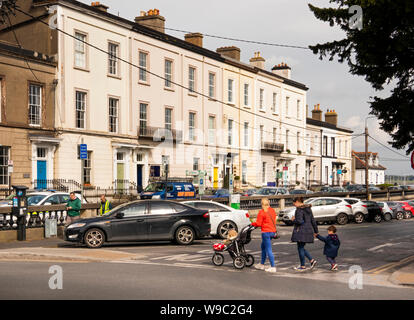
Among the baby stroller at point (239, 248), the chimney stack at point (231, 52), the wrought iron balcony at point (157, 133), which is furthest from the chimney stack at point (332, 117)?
the baby stroller at point (239, 248)

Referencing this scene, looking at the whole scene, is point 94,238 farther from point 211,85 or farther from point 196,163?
point 211,85

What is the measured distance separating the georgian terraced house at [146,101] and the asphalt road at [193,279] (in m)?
21.2

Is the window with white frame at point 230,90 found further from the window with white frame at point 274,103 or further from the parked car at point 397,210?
the parked car at point 397,210

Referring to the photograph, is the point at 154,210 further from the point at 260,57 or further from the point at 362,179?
the point at 362,179

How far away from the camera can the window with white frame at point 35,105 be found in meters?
36.4

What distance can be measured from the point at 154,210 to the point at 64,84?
67.6 feet

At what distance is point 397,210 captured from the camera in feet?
133

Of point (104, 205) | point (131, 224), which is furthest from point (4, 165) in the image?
point (131, 224)

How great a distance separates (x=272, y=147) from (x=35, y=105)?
105 feet

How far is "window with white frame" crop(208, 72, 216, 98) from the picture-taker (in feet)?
174

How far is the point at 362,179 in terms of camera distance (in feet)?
313

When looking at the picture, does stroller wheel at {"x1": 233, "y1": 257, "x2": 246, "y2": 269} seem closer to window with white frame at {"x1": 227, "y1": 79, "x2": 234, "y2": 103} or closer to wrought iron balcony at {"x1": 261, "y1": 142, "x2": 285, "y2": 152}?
window with white frame at {"x1": 227, "y1": 79, "x2": 234, "y2": 103}

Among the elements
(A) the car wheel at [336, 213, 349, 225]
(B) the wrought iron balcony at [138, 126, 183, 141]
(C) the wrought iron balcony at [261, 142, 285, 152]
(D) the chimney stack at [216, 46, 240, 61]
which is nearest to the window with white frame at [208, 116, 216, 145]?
(B) the wrought iron balcony at [138, 126, 183, 141]
